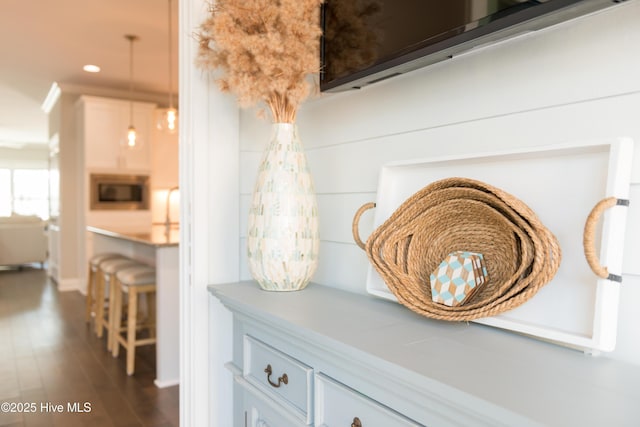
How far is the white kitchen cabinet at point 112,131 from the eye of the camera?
19.2ft

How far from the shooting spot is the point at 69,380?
3.05 m

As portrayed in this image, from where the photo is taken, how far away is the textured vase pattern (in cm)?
121

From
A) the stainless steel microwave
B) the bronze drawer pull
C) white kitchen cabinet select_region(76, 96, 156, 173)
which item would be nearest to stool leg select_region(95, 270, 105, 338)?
the stainless steel microwave

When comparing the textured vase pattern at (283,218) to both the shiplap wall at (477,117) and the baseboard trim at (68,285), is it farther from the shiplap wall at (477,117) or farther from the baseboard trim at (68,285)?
the baseboard trim at (68,285)

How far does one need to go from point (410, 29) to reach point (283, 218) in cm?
56

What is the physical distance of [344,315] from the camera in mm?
996

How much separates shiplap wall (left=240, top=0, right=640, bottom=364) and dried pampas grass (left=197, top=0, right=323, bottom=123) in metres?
0.21

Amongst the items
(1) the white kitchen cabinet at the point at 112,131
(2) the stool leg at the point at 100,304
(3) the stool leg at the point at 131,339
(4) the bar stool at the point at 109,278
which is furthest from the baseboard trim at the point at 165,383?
(1) the white kitchen cabinet at the point at 112,131

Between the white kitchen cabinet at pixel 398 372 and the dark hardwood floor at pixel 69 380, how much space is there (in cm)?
176

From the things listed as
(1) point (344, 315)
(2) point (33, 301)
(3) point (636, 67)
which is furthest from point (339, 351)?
(2) point (33, 301)

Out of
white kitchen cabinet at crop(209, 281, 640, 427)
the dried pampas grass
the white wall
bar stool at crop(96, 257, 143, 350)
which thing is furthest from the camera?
the white wall

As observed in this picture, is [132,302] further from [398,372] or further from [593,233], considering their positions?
[593,233]

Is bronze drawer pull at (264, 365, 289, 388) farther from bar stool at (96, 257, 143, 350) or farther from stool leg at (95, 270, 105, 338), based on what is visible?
stool leg at (95, 270, 105, 338)

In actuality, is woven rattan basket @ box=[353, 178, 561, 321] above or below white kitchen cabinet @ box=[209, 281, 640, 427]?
above
